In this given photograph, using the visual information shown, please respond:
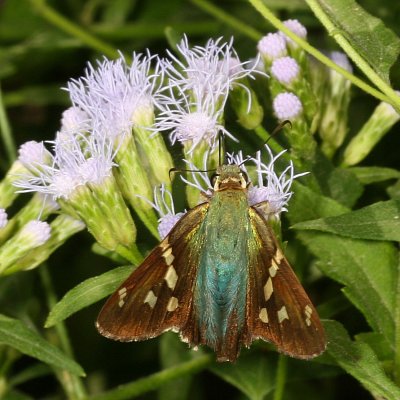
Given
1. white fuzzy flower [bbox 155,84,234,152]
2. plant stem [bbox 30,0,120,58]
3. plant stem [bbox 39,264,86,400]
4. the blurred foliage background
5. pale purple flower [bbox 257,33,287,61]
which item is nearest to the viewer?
white fuzzy flower [bbox 155,84,234,152]

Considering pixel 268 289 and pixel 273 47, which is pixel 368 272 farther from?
pixel 273 47

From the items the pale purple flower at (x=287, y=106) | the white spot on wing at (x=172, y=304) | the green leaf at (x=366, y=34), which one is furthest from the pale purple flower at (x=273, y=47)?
the white spot on wing at (x=172, y=304)

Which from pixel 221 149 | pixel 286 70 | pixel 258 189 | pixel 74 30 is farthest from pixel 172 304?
pixel 74 30

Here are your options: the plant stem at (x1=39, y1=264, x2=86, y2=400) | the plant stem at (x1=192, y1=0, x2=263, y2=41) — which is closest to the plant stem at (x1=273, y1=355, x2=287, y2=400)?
the plant stem at (x1=39, y1=264, x2=86, y2=400)

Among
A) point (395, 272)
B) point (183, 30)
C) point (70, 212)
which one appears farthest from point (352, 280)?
point (183, 30)

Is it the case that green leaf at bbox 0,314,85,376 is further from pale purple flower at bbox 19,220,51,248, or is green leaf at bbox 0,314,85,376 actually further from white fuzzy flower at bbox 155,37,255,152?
white fuzzy flower at bbox 155,37,255,152

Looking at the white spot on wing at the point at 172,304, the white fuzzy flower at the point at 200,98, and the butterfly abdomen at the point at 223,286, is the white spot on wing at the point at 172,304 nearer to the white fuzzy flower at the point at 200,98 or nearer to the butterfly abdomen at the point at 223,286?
the butterfly abdomen at the point at 223,286
